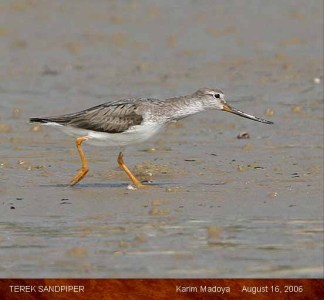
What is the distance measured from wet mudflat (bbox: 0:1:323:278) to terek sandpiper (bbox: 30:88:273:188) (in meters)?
0.49

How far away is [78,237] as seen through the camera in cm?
970

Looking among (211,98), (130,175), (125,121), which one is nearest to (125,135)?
(125,121)

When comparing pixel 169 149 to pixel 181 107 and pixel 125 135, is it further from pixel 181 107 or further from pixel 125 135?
pixel 125 135

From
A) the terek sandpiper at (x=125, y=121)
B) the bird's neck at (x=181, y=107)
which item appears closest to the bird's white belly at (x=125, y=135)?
the terek sandpiper at (x=125, y=121)

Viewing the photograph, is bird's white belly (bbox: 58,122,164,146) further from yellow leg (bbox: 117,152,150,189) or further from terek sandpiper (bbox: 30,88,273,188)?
yellow leg (bbox: 117,152,150,189)

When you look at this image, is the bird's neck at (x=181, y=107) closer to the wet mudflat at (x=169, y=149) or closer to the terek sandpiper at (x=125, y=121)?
the terek sandpiper at (x=125, y=121)

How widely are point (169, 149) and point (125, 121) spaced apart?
241 centimetres

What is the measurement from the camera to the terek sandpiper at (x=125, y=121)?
11.9 m

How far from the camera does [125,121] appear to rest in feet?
39.3

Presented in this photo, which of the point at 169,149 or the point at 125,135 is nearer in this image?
the point at 125,135

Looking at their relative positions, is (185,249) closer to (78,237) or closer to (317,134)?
(78,237)

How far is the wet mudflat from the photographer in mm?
9156

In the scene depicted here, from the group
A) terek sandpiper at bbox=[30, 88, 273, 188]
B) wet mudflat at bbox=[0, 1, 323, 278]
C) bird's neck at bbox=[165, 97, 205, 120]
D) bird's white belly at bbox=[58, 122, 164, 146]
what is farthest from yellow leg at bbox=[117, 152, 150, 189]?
bird's neck at bbox=[165, 97, 205, 120]

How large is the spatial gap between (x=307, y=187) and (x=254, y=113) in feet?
16.1
